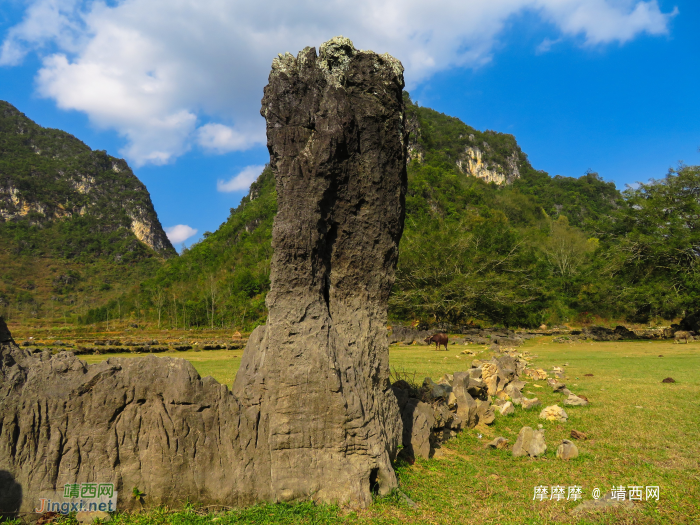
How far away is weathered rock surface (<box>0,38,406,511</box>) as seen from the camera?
467 centimetres

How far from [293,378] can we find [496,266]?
35.2 metres

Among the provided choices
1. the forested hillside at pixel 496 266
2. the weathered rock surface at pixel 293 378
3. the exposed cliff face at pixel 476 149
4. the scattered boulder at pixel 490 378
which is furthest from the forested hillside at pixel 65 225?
the exposed cliff face at pixel 476 149

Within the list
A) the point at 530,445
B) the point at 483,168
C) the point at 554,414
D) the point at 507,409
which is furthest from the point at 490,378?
the point at 483,168

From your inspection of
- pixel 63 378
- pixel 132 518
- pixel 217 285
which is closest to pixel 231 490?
pixel 132 518

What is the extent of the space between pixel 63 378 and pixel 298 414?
271 cm

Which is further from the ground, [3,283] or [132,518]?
[3,283]

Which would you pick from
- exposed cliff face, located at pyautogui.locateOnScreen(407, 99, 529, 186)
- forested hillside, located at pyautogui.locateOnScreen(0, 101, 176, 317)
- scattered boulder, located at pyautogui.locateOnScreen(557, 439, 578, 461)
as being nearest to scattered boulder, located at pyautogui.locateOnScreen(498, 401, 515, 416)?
scattered boulder, located at pyautogui.locateOnScreen(557, 439, 578, 461)

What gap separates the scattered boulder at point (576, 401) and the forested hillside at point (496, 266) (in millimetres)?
19807

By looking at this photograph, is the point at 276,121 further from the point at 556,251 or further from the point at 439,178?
the point at 439,178

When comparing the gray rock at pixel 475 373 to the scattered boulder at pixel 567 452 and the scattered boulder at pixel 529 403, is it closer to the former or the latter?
the scattered boulder at pixel 529 403

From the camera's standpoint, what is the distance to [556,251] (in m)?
54.5

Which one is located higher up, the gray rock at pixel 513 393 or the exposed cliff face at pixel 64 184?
the exposed cliff face at pixel 64 184

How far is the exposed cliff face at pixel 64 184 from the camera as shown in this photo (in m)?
126

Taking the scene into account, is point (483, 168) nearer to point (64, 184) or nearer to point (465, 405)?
point (465, 405)
